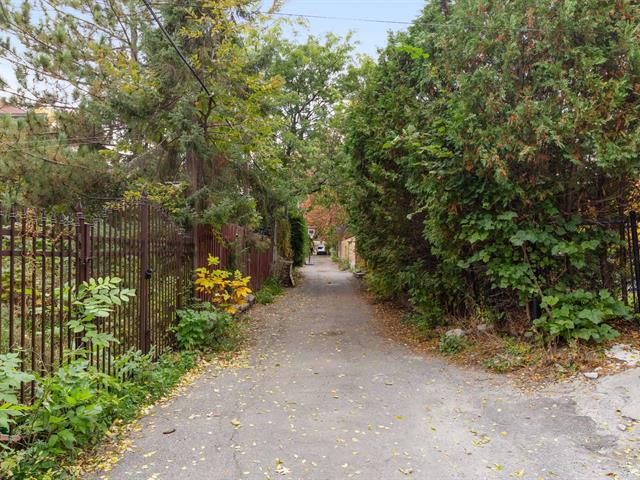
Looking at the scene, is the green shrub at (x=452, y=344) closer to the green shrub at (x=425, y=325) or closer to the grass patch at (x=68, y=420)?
the green shrub at (x=425, y=325)

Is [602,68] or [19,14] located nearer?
[602,68]

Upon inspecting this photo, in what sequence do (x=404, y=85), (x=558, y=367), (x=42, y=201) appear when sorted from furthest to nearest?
1. (x=404, y=85)
2. (x=42, y=201)
3. (x=558, y=367)

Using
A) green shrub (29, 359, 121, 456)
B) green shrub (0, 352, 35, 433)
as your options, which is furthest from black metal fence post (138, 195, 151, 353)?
green shrub (0, 352, 35, 433)

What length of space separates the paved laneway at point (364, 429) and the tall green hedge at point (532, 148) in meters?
1.54

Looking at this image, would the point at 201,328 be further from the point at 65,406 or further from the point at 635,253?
the point at 635,253

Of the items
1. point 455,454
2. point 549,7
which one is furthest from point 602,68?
point 455,454

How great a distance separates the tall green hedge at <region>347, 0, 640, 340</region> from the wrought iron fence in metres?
3.63

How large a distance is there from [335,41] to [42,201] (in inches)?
614

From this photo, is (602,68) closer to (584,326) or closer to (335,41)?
(584,326)

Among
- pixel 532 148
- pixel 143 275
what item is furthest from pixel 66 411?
pixel 532 148

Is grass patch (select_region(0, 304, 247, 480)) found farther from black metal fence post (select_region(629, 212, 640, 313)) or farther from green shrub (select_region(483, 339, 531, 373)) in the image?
black metal fence post (select_region(629, 212, 640, 313))

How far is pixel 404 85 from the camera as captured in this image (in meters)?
8.23

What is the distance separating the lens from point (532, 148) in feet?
16.3

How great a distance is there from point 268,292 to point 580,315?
9860mm
